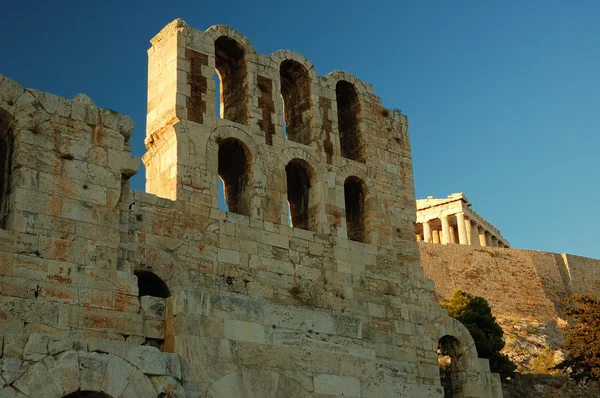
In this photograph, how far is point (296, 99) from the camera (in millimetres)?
19359

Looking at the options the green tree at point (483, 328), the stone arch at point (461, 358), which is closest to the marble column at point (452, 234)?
the green tree at point (483, 328)

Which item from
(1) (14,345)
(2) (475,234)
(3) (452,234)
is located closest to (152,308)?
(1) (14,345)

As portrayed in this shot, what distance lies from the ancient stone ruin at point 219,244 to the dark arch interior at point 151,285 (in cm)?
4

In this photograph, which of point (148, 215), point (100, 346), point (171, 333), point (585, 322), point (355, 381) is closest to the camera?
point (100, 346)

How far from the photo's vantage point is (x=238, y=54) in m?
18.3

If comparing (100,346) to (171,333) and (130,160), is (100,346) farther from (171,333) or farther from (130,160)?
(130,160)

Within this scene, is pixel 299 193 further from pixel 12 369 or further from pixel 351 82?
pixel 12 369

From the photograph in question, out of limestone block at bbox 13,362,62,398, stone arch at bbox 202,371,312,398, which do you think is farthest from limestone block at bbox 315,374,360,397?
limestone block at bbox 13,362,62,398

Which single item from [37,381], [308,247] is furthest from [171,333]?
[308,247]

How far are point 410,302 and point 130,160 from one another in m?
7.75

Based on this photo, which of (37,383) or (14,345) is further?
(14,345)

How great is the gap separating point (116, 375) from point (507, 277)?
41043 mm

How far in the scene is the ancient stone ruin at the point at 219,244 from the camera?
11.7m

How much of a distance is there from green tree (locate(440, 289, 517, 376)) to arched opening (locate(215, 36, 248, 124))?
16.4m
